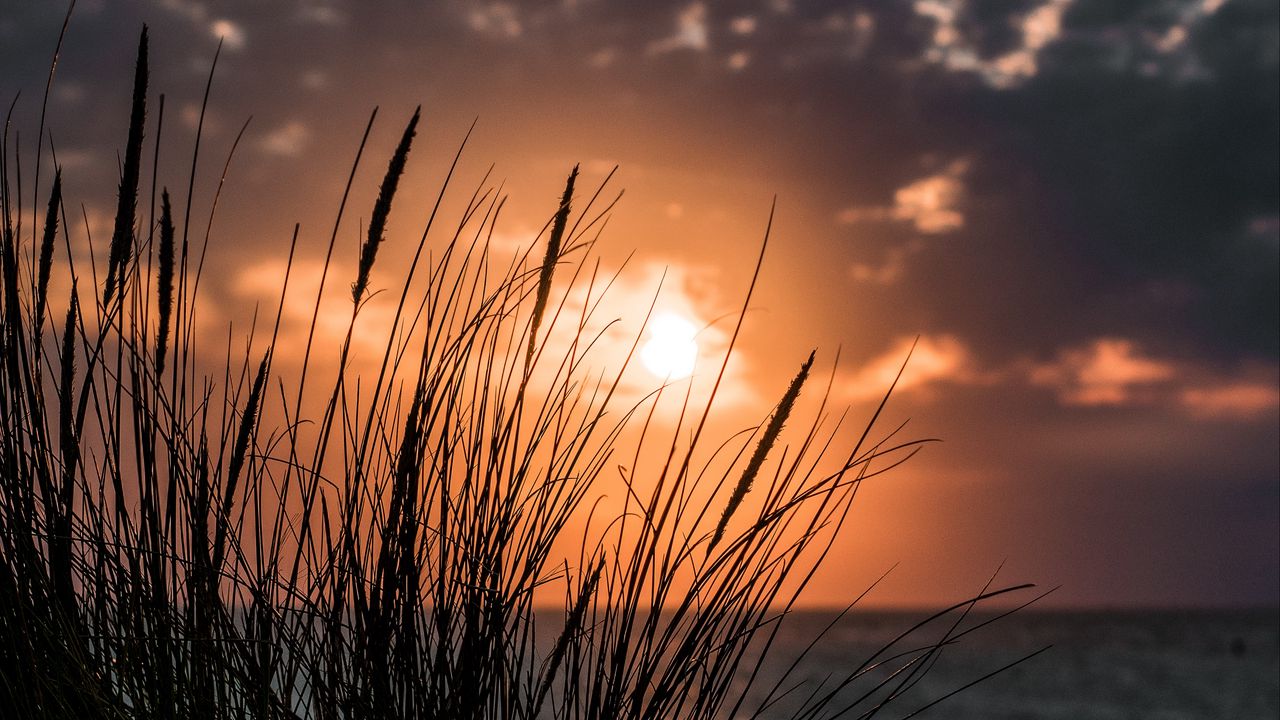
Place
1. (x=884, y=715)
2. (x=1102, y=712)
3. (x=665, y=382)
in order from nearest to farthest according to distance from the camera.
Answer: (x=665, y=382) < (x=884, y=715) < (x=1102, y=712)

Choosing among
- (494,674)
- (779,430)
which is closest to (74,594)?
(494,674)

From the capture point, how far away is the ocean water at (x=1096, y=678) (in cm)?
1941

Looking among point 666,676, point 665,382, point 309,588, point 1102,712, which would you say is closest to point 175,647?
point 309,588

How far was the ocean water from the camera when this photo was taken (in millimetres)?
19406

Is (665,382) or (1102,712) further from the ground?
(665,382)

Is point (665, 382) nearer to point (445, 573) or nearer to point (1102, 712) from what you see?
point (445, 573)

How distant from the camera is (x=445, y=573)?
4.00ft

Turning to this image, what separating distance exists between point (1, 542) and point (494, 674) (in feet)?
2.00

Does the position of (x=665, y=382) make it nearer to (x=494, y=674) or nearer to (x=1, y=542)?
(x=494, y=674)

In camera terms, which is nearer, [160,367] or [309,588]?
[160,367]

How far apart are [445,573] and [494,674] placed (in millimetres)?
137

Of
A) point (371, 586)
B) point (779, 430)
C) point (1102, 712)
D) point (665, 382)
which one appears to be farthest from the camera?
point (1102, 712)

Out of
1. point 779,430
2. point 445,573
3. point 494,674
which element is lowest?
point 494,674

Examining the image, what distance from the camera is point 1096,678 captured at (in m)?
25.2
